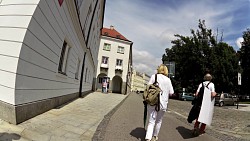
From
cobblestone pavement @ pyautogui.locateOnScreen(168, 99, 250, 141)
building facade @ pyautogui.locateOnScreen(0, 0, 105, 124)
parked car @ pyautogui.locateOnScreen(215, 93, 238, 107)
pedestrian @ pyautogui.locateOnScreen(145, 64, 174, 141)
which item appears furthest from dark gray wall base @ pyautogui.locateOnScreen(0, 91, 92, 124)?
parked car @ pyautogui.locateOnScreen(215, 93, 238, 107)

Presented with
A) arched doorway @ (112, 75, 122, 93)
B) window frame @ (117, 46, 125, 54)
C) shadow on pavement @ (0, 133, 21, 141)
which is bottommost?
shadow on pavement @ (0, 133, 21, 141)

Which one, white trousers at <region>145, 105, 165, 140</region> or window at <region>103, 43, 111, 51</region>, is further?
window at <region>103, 43, 111, 51</region>

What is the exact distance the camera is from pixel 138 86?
5413 inches

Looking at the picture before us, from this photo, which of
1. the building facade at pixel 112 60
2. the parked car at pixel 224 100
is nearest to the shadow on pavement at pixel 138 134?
the parked car at pixel 224 100

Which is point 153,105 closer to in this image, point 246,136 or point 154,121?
point 154,121

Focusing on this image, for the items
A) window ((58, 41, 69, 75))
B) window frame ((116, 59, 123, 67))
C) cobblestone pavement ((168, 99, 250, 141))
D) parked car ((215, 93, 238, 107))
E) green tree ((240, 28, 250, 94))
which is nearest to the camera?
cobblestone pavement ((168, 99, 250, 141))

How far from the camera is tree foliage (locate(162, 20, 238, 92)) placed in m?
32.8

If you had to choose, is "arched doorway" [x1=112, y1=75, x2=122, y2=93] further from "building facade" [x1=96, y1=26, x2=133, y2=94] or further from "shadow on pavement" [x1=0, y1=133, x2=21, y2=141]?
"shadow on pavement" [x1=0, y1=133, x2=21, y2=141]

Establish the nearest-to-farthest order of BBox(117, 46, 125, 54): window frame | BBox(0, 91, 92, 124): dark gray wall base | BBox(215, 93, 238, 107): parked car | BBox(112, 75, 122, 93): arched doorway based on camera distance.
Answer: BBox(0, 91, 92, 124): dark gray wall base
BBox(215, 93, 238, 107): parked car
BBox(117, 46, 125, 54): window frame
BBox(112, 75, 122, 93): arched doorway

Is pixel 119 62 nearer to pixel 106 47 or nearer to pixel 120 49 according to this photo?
pixel 120 49

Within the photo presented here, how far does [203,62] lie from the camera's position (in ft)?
114

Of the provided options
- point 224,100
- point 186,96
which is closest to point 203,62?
point 186,96

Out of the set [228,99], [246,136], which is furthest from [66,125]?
[228,99]

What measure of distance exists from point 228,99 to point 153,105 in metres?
25.7
